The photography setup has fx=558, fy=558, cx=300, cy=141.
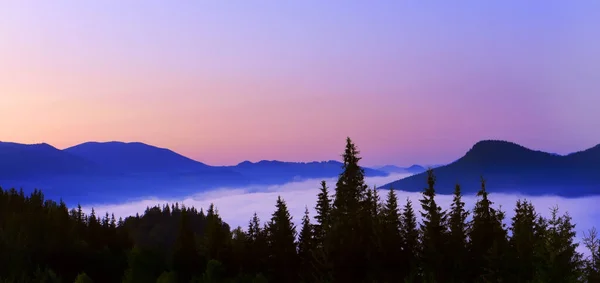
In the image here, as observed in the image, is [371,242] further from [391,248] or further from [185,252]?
[185,252]

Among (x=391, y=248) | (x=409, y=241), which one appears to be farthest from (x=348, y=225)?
(x=409, y=241)

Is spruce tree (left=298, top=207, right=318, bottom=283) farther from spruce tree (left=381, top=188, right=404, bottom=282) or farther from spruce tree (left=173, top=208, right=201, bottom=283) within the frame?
spruce tree (left=173, top=208, right=201, bottom=283)

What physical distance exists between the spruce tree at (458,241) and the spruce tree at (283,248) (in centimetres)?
2175

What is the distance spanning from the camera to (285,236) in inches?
3088

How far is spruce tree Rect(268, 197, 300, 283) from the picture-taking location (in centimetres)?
7831

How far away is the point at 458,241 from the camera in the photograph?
79125 mm

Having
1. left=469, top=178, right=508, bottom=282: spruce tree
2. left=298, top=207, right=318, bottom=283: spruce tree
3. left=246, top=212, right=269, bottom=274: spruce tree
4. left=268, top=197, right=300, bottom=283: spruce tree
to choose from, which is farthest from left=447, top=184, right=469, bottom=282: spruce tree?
left=246, top=212, right=269, bottom=274: spruce tree

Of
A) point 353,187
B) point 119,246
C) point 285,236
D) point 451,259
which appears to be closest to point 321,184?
point 285,236

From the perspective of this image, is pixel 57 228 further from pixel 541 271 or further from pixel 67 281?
pixel 541 271

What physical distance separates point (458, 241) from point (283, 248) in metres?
24.8

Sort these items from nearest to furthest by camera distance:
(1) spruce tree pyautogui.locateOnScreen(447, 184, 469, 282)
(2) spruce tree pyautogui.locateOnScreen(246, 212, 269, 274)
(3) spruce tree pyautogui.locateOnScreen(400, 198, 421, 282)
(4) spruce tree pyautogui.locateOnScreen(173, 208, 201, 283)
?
(3) spruce tree pyautogui.locateOnScreen(400, 198, 421, 282) < (1) spruce tree pyautogui.locateOnScreen(447, 184, 469, 282) < (4) spruce tree pyautogui.locateOnScreen(173, 208, 201, 283) < (2) spruce tree pyautogui.locateOnScreen(246, 212, 269, 274)

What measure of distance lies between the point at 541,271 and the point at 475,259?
3371cm

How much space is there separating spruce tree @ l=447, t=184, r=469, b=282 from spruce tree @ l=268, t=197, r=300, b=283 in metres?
21.8

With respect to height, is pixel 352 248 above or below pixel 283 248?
above
